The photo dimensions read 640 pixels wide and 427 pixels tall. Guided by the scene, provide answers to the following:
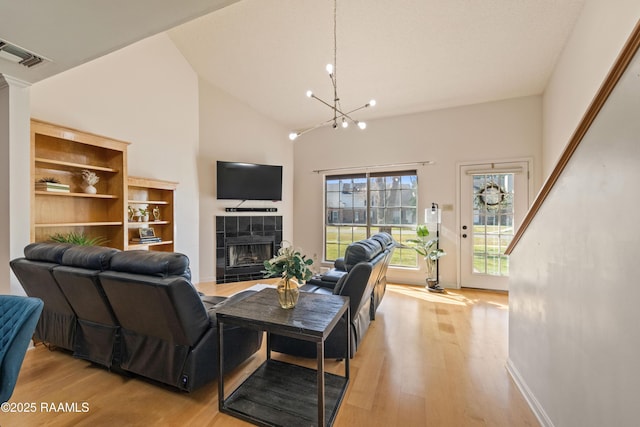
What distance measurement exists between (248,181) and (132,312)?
11.0 feet

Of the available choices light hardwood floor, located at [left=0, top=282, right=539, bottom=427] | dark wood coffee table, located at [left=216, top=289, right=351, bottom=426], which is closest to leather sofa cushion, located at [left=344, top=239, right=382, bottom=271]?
dark wood coffee table, located at [left=216, top=289, right=351, bottom=426]

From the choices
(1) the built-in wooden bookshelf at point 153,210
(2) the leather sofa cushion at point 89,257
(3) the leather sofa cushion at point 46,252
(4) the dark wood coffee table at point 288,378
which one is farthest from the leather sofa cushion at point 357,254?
(1) the built-in wooden bookshelf at point 153,210

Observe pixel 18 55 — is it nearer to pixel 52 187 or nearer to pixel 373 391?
pixel 52 187

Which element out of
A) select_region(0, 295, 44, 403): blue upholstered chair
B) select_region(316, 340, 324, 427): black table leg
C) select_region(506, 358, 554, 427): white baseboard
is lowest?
select_region(506, 358, 554, 427): white baseboard

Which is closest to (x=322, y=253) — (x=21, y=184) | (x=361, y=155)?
(x=361, y=155)

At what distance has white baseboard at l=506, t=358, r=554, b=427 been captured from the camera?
148 centimetres

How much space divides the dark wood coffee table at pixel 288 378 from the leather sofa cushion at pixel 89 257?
90cm

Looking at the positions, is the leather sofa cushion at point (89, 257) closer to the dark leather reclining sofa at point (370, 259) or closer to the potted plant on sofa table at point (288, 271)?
the potted plant on sofa table at point (288, 271)

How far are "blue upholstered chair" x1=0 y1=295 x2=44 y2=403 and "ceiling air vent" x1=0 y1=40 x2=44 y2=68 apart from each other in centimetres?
198

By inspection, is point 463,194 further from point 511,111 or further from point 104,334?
point 104,334

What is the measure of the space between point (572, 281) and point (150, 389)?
271 centimetres

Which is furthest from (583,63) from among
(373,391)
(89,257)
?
(89,257)

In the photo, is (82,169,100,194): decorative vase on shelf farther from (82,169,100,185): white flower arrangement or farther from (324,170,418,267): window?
(324,170,418,267): window

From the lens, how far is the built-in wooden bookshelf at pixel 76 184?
2.59 metres
